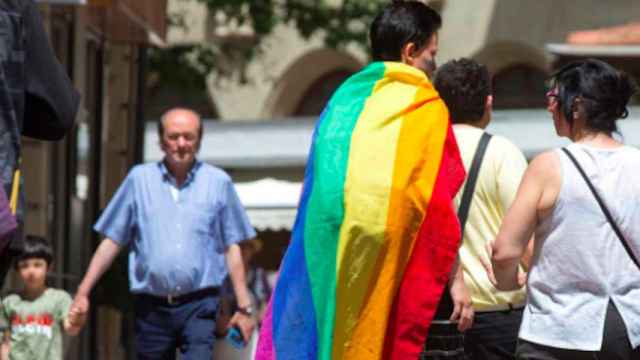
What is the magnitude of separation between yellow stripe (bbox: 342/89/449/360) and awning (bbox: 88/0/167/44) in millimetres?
6250

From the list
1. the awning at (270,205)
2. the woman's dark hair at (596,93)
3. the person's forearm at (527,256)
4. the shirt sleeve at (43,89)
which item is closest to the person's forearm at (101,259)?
the person's forearm at (527,256)

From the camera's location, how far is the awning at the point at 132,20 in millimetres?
13242

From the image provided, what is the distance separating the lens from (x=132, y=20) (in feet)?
47.2

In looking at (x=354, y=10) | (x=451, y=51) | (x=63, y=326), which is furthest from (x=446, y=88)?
(x=451, y=51)

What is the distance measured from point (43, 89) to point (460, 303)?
1953mm

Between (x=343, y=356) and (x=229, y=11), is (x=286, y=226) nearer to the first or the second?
(x=229, y=11)

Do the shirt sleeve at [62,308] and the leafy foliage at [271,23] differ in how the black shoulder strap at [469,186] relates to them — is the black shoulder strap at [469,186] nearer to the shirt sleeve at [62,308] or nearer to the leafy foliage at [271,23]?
the shirt sleeve at [62,308]

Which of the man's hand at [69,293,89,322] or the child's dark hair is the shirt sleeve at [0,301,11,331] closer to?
the child's dark hair

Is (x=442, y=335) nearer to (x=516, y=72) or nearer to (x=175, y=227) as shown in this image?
(x=175, y=227)

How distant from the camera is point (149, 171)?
9961 mm

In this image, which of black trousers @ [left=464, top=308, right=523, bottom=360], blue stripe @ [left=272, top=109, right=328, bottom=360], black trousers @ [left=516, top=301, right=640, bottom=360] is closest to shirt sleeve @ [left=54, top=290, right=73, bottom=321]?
black trousers @ [left=464, top=308, right=523, bottom=360]

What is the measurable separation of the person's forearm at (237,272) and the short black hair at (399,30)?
3.19 metres

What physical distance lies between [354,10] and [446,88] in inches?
682

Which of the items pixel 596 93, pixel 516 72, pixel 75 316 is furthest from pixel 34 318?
pixel 516 72
